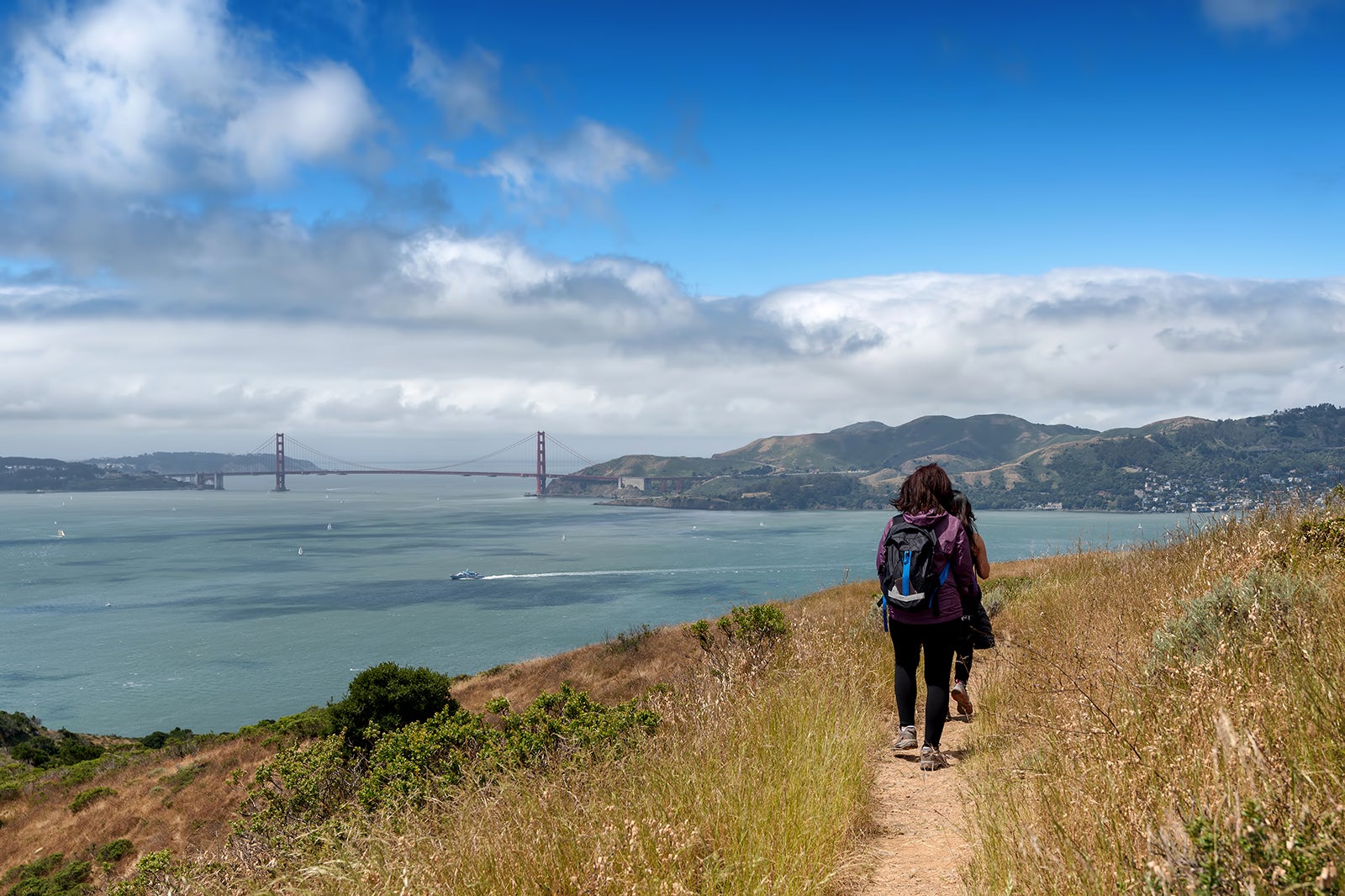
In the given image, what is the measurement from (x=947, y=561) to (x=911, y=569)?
0.22m

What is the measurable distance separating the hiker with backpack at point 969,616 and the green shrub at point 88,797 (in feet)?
77.6

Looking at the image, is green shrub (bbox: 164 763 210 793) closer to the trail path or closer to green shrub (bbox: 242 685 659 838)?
green shrub (bbox: 242 685 659 838)

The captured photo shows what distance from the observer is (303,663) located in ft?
163

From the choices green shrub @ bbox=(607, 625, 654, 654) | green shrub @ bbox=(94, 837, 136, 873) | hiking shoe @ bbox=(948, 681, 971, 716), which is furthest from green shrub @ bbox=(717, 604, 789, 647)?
green shrub @ bbox=(94, 837, 136, 873)

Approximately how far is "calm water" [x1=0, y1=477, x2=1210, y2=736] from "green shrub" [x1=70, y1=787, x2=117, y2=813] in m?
13.8

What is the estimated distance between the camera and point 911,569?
465cm

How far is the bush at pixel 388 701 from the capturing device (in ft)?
53.3

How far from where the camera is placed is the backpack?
461 centimetres

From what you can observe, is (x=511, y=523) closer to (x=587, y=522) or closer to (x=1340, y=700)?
(x=587, y=522)

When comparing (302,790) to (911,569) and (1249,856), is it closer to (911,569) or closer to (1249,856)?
(911,569)

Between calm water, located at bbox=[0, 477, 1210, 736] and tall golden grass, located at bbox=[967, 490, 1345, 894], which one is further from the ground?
tall golden grass, located at bbox=[967, 490, 1345, 894]

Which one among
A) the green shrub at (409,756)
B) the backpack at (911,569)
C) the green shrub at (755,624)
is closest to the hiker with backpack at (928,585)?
the backpack at (911,569)

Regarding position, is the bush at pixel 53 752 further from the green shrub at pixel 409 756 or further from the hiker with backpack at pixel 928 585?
the hiker with backpack at pixel 928 585

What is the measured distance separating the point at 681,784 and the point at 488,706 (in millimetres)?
8519
